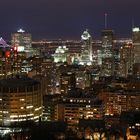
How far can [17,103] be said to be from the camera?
18969mm

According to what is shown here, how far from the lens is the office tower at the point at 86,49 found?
4719cm

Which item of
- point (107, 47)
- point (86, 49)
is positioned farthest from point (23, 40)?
point (107, 47)

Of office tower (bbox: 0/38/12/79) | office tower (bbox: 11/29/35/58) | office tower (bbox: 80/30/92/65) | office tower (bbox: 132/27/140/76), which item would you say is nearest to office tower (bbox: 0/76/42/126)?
office tower (bbox: 0/38/12/79)

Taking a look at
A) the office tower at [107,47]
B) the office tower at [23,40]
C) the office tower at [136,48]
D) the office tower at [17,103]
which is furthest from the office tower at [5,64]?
the office tower at [23,40]

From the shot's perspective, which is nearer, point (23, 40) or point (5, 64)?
point (5, 64)

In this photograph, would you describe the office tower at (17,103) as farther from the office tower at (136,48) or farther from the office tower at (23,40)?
the office tower at (23,40)

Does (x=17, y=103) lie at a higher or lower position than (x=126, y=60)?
lower

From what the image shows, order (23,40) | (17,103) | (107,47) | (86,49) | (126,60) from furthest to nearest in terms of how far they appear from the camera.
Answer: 1. (23,40)
2. (86,49)
3. (107,47)
4. (126,60)
5. (17,103)

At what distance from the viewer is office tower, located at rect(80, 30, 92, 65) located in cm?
4719

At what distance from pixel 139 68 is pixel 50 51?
751 inches

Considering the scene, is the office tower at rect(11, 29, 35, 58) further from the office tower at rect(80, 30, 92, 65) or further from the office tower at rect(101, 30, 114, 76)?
the office tower at rect(101, 30, 114, 76)

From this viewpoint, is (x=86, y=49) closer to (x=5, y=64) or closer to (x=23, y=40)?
(x=23, y=40)

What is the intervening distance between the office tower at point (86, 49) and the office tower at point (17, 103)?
2717cm

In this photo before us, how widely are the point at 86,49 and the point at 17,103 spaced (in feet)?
99.5
